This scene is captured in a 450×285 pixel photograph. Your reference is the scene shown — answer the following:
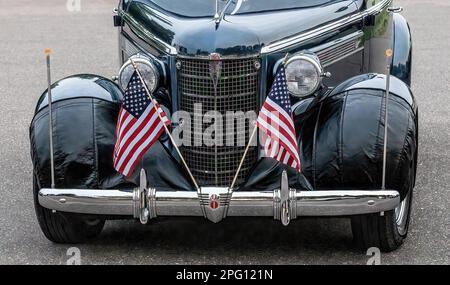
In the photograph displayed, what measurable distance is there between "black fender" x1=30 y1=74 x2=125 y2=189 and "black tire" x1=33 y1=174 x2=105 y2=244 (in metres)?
0.25

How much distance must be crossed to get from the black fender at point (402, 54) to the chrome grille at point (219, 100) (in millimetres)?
1851

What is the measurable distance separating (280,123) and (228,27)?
70 centimetres

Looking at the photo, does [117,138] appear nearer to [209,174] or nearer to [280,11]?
[209,174]

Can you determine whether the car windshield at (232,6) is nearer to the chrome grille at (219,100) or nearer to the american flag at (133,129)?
the chrome grille at (219,100)

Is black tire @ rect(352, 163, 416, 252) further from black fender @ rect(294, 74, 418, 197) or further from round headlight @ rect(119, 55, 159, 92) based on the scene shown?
round headlight @ rect(119, 55, 159, 92)

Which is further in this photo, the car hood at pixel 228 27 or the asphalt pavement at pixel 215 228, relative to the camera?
the asphalt pavement at pixel 215 228

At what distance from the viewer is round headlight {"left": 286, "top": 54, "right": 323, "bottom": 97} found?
5676 mm

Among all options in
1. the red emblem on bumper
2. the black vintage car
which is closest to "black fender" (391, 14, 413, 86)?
the black vintage car

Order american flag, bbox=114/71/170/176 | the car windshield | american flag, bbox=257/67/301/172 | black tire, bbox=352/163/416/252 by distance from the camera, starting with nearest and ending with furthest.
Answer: american flag, bbox=257/67/301/172, american flag, bbox=114/71/170/176, black tire, bbox=352/163/416/252, the car windshield

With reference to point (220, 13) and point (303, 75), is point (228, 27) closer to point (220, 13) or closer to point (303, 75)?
point (220, 13)

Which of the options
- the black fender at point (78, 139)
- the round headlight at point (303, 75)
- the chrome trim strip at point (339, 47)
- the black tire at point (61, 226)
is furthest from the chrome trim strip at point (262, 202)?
the chrome trim strip at point (339, 47)

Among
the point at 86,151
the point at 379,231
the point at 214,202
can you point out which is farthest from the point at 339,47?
the point at 86,151

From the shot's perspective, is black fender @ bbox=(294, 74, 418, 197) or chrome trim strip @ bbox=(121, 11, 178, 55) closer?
black fender @ bbox=(294, 74, 418, 197)

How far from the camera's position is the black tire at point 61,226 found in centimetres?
568
